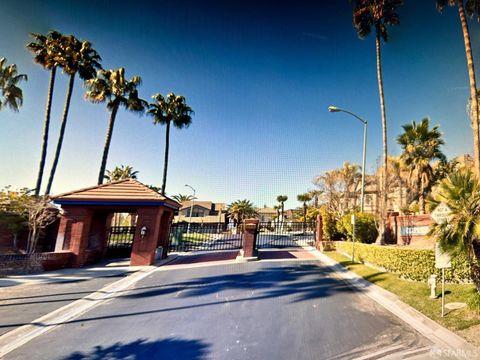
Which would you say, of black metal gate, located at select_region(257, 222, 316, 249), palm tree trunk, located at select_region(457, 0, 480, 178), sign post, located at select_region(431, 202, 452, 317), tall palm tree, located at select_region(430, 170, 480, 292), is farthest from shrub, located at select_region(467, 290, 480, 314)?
black metal gate, located at select_region(257, 222, 316, 249)

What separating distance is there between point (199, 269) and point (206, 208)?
6171 cm

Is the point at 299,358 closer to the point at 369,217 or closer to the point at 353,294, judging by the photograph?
the point at 353,294

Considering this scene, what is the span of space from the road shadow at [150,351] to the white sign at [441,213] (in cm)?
654

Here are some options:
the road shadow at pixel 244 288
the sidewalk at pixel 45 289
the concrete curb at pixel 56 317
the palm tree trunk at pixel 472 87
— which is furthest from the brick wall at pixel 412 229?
the sidewalk at pixel 45 289

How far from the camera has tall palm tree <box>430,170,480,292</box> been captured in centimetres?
553

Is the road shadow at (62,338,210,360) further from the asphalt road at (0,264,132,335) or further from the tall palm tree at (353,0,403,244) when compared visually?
the tall palm tree at (353,0,403,244)

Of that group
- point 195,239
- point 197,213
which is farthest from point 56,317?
point 197,213

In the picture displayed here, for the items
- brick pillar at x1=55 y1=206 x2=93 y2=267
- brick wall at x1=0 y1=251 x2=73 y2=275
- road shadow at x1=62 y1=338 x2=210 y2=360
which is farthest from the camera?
brick pillar at x1=55 y1=206 x2=93 y2=267

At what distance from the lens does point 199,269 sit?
506 inches

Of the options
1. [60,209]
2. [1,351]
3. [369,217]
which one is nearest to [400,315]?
[1,351]

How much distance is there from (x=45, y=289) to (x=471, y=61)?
80.5 ft

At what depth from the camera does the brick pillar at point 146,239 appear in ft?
45.0

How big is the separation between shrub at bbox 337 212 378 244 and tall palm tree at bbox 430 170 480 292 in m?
12.9

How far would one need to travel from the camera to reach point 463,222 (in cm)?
559
